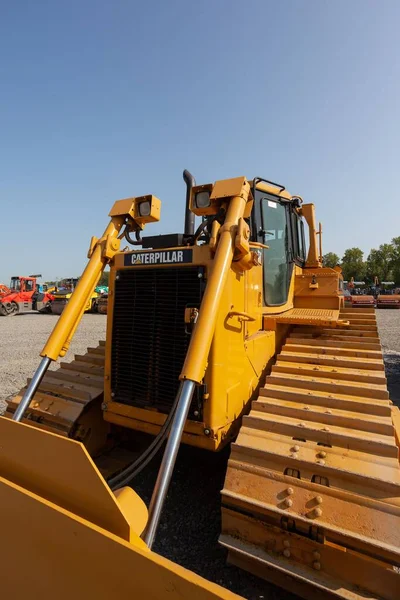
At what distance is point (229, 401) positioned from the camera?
2838 millimetres

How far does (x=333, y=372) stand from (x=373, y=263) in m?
72.4

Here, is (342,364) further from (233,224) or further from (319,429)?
(233,224)

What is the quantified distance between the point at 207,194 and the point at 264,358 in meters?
1.73

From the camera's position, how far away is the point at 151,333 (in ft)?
9.69

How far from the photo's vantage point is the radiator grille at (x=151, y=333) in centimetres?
283

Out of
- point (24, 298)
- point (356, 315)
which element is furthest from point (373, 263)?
point (356, 315)

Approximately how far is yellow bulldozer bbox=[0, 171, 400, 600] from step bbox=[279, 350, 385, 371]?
0.02 metres

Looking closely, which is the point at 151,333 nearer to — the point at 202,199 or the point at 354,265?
the point at 202,199

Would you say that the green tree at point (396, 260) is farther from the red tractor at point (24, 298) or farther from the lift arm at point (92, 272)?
the lift arm at point (92, 272)

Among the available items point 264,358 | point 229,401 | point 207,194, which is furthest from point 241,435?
point 207,194

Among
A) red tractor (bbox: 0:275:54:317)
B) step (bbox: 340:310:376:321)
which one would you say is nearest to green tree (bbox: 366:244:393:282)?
red tractor (bbox: 0:275:54:317)

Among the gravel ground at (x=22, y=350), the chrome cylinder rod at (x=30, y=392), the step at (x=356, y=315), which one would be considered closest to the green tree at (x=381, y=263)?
the gravel ground at (x=22, y=350)

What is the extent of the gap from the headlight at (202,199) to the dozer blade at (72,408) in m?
2.06

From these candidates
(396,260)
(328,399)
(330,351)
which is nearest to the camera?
(328,399)
